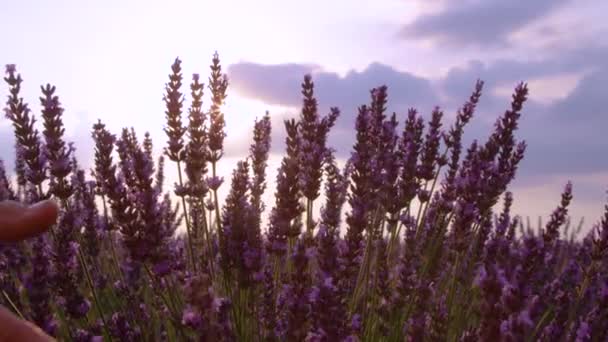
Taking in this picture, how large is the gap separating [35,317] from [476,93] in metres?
3.52

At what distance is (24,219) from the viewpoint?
3.46 feet

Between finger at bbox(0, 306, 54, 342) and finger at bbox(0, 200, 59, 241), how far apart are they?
0.39 feet

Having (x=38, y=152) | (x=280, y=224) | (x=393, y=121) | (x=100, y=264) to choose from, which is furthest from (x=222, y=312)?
(x=100, y=264)

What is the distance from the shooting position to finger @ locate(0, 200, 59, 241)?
3.45 ft

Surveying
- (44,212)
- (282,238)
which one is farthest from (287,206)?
(44,212)

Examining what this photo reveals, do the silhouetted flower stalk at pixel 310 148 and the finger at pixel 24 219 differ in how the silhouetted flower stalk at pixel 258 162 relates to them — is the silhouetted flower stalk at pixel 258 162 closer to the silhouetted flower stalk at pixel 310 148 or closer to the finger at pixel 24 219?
the silhouetted flower stalk at pixel 310 148

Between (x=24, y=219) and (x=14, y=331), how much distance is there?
0.17m

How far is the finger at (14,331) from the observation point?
1.00 m

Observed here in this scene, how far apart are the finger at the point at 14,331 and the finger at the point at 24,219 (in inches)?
4.7

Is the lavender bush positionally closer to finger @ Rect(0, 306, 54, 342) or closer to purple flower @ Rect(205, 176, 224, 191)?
purple flower @ Rect(205, 176, 224, 191)

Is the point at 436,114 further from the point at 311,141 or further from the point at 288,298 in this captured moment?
the point at 288,298

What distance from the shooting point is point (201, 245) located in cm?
488

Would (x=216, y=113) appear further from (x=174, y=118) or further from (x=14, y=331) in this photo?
(x=14, y=331)

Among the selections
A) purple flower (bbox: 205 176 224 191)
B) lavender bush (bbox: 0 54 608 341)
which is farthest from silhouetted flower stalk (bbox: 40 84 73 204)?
purple flower (bbox: 205 176 224 191)
